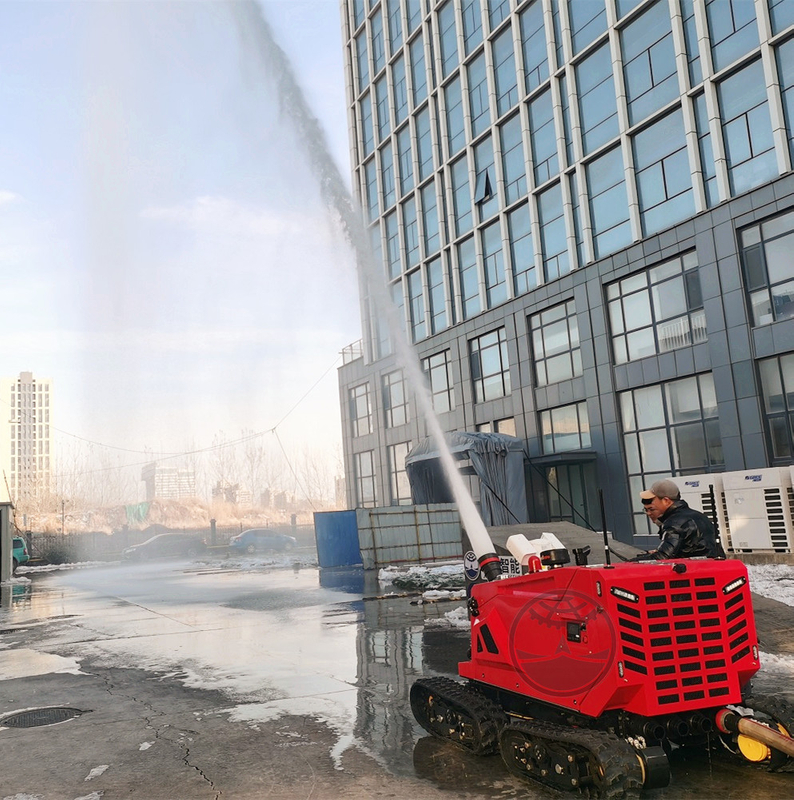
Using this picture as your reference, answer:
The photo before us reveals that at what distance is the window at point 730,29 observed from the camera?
924 inches

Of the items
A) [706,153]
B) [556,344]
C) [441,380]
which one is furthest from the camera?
[441,380]

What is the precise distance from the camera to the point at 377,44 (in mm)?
43594

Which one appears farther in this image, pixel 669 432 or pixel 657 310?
pixel 657 310

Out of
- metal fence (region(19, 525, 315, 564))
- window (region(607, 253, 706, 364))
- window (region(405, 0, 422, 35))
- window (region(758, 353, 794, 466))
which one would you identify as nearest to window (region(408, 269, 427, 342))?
window (region(405, 0, 422, 35))

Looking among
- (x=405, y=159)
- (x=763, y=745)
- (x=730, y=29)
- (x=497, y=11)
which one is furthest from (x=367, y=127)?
(x=763, y=745)

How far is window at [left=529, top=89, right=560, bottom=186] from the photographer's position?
31.3 meters

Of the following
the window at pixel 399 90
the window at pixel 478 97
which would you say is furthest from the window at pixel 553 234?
the window at pixel 399 90

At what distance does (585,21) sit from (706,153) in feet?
29.0

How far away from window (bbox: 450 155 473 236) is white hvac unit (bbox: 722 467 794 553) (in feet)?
66.3

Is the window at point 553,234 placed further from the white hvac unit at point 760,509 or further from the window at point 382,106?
the window at point 382,106

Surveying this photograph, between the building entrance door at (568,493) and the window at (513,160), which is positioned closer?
the building entrance door at (568,493)

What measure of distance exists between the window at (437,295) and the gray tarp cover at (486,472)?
414 inches

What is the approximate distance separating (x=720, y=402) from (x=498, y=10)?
847 inches

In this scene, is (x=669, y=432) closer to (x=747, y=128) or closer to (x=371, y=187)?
(x=747, y=128)
